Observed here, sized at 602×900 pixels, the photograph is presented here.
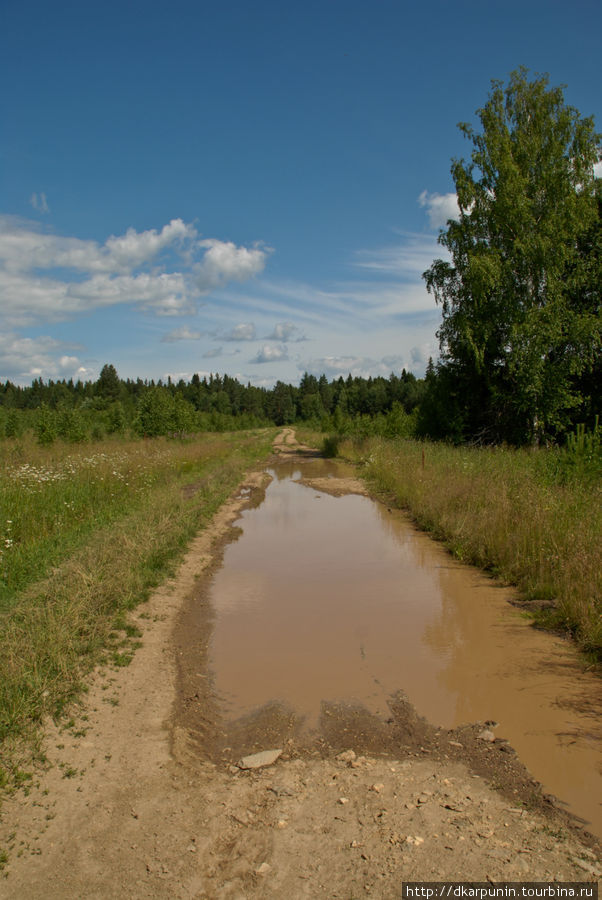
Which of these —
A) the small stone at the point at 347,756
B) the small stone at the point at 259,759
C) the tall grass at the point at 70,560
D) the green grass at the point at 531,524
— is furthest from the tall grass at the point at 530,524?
the tall grass at the point at 70,560

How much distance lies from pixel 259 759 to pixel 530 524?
20.5 feet

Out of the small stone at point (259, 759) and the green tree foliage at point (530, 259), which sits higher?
the green tree foliage at point (530, 259)

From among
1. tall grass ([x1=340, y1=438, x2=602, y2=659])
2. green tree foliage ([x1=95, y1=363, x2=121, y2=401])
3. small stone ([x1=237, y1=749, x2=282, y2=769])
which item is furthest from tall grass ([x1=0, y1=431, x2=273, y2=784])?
green tree foliage ([x1=95, y1=363, x2=121, y2=401])

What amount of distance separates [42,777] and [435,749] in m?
2.84

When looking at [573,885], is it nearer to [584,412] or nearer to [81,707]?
[81,707]

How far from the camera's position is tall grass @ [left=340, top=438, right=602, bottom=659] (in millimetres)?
6609

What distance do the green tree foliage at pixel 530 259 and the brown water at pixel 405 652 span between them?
10.8 meters

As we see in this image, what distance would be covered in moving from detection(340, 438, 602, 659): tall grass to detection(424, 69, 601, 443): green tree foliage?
5.19 meters

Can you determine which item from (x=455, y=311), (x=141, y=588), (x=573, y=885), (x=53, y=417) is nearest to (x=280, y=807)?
(x=573, y=885)

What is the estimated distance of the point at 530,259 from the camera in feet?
61.7

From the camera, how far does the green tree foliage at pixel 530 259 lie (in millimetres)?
18422

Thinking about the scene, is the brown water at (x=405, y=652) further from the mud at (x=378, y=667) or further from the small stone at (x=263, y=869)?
the small stone at (x=263, y=869)

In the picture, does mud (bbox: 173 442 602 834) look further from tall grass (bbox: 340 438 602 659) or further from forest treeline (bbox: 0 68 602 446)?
forest treeline (bbox: 0 68 602 446)

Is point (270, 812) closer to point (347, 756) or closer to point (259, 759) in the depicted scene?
point (259, 759)
